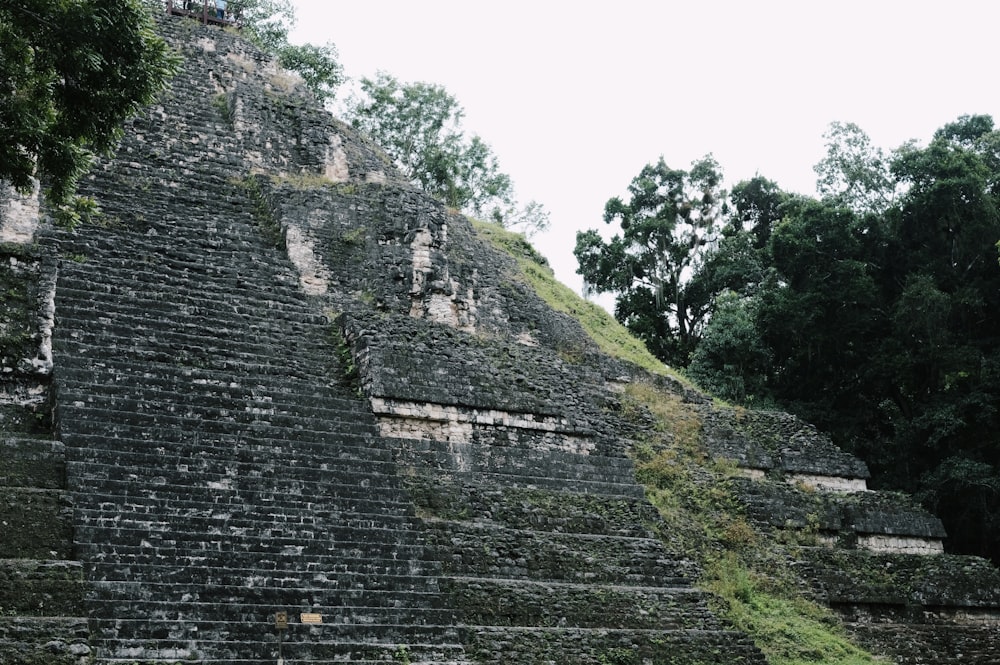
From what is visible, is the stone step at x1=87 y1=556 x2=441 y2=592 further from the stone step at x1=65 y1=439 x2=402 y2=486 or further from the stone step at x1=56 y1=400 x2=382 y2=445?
the stone step at x1=56 y1=400 x2=382 y2=445

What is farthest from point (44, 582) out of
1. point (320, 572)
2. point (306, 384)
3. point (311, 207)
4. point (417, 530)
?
point (311, 207)

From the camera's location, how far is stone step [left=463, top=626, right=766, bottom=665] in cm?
977

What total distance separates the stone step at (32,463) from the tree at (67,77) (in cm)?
212

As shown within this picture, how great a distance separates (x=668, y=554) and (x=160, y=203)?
29.6 feet

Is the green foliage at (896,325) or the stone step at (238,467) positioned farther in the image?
the green foliage at (896,325)

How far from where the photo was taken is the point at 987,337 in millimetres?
22406

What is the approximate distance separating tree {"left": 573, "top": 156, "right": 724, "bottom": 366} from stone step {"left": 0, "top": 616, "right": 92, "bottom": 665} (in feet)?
84.9

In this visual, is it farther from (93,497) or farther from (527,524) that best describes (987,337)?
(93,497)

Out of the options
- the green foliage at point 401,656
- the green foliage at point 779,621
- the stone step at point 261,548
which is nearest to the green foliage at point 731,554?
the green foliage at point 779,621

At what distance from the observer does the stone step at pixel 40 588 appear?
753cm

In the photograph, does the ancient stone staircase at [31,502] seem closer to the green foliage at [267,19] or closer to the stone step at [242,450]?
the stone step at [242,450]

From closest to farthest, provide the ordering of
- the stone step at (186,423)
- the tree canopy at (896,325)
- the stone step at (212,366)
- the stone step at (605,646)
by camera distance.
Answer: the stone step at (605,646)
the stone step at (186,423)
the stone step at (212,366)
the tree canopy at (896,325)

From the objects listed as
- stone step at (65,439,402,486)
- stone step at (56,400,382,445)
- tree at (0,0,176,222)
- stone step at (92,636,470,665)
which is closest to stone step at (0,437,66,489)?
stone step at (65,439,402,486)

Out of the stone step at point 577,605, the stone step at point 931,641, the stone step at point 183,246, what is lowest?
the stone step at point 931,641
